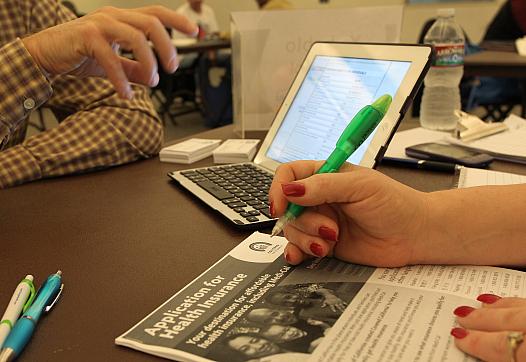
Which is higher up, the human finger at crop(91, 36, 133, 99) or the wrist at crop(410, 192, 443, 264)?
the human finger at crop(91, 36, 133, 99)

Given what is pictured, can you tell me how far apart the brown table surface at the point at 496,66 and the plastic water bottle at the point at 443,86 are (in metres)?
1.14

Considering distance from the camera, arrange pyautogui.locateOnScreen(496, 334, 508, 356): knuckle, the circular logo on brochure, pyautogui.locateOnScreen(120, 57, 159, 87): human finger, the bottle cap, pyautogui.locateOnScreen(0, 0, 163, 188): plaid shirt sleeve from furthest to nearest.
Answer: the bottle cap < pyautogui.locateOnScreen(0, 0, 163, 188): plaid shirt sleeve < pyautogui.locateOnScreen(120, 57, 159, 87): human finger < the circular logo on brochure < pyautogui.locateOnScreen(496, 334, 508, 356): knuckle

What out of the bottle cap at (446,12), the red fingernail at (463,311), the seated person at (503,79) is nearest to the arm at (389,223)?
the red fingernail at (463,311)

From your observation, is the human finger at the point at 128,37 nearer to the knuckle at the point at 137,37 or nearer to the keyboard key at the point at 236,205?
the knuckle at the point at 137,37

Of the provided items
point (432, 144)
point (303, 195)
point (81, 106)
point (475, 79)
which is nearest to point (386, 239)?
point (303, 195)

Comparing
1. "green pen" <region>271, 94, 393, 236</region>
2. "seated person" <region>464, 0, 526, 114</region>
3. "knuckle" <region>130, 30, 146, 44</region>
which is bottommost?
"seated person" <region>464, 0, 526, 114</region>

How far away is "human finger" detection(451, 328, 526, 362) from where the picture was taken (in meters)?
0.39

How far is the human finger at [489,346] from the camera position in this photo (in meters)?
0.39

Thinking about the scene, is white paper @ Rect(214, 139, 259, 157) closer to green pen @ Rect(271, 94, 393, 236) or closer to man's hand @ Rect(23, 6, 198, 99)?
man's hand @ Rect(23, 6, 198, 99)

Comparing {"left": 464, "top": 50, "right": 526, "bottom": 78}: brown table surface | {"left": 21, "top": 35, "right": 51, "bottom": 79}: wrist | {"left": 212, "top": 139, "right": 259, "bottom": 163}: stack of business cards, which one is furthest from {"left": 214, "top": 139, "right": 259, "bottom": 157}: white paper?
{"left": 464, "top": 50, "right": 526, "bottom": 78}: brown table surface

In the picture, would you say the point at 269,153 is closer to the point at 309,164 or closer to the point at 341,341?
the point at 309,164

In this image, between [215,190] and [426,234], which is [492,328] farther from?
[215,190]

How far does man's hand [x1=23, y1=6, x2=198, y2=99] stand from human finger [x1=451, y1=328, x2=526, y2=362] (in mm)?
590

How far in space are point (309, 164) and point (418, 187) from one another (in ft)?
0.98
